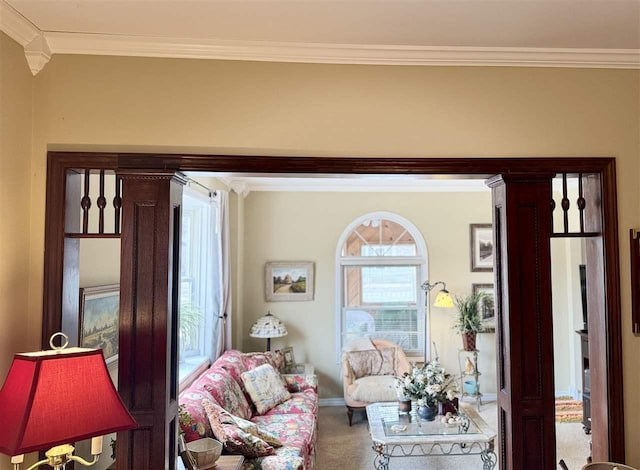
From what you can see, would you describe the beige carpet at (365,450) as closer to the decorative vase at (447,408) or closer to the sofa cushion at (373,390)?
the sofa cushion at (373,390)

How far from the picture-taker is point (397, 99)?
1.98 meters

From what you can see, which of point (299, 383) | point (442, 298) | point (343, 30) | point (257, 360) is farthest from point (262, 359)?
point (343, 30)

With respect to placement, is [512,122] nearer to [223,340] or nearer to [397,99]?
[397,99]

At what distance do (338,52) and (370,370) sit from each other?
3.93 meters

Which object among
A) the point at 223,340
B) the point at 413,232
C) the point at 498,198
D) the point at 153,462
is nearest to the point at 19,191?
the point at 153,462

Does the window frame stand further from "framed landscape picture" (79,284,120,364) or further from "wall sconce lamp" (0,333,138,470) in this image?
"wall sconce lamp" (0,333,138,470)

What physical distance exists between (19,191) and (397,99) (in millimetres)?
1726

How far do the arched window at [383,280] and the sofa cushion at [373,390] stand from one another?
2.73ft

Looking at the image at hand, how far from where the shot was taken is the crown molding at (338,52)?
1.88 metres

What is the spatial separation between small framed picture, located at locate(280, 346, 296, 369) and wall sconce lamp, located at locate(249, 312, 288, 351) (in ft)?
0.63

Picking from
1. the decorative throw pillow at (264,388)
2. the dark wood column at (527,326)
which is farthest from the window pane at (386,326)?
the dark wood column at (527,326)

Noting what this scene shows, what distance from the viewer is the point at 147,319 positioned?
72.6 inches

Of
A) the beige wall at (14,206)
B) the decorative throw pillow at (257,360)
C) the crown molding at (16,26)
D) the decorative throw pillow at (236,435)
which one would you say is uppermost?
the crown molding at (16,26)

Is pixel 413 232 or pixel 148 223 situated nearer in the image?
pixel 148 223
